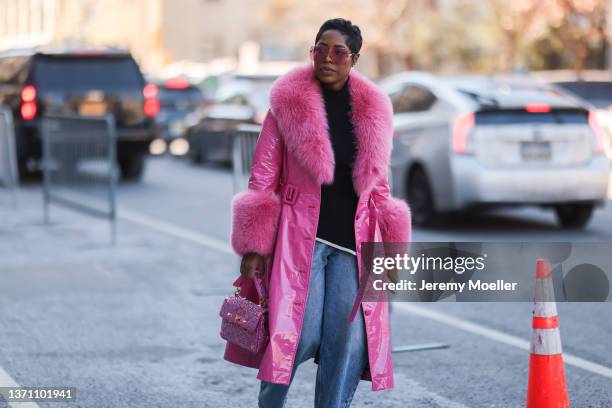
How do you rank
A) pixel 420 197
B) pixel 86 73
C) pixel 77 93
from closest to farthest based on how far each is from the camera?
1. pixel 420 197
2. pixel 77 93
3. pixel 86 73

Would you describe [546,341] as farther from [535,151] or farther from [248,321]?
[535,151]

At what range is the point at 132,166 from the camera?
61.1 ft

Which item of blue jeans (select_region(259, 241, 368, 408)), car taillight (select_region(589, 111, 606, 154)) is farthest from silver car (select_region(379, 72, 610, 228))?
blue jeans (select_region(259, 241, 368, 408))

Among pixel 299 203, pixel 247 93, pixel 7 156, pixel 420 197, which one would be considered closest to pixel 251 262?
pixel 299 203

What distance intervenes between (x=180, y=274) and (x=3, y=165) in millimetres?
5325

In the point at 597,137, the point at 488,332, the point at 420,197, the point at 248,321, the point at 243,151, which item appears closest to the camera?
the point at 248,321

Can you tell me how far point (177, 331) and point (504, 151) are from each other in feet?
17.4

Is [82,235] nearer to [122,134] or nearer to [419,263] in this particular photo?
[122,134]

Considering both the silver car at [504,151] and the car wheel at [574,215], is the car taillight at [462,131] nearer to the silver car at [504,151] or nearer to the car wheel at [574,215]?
the silver car at [504,151]

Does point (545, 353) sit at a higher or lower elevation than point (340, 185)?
lower

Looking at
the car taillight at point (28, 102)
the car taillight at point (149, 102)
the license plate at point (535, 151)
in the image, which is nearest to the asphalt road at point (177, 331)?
the license plate at point (535, 151)

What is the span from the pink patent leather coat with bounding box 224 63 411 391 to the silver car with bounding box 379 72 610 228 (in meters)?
6.97

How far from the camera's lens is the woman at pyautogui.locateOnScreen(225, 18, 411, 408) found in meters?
4.55

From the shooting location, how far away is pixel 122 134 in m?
17.8
